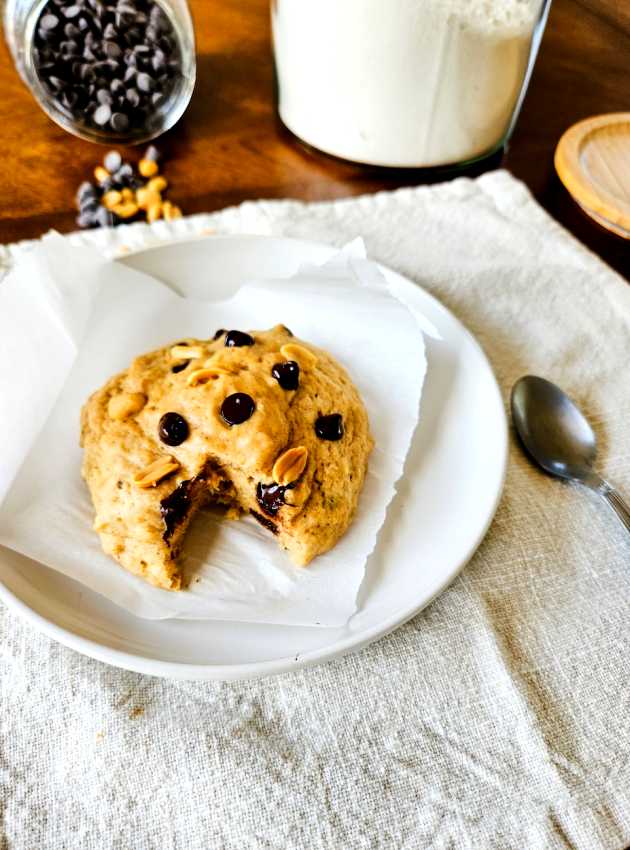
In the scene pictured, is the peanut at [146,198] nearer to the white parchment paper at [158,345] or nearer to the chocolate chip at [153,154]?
the chocolate chip at [153,154]

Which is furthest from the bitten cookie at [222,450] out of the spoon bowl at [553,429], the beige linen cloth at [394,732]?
the spoon bowl at [553,429]

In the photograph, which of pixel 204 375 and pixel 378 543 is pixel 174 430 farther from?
pixel 378 543

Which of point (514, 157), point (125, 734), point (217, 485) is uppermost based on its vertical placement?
point (514, 157)

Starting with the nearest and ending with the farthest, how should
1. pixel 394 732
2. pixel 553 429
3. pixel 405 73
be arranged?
pixel 394 732 < pixel 553 429 < pixel 405 73

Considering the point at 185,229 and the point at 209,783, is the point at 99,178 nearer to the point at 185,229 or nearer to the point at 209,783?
the point at 185,229

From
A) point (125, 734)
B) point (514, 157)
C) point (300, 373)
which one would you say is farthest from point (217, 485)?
point (514, 157)

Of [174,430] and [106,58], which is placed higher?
[106,58]

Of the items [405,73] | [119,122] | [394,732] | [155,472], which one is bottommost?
[394,732]

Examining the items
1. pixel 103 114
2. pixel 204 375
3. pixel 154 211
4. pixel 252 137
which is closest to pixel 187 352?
pixel 204 375
